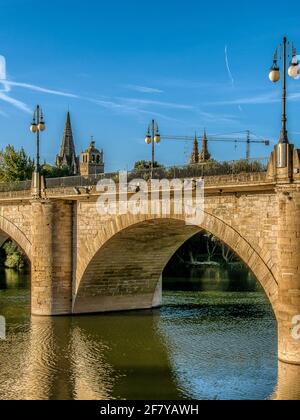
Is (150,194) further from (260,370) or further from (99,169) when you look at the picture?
(99,169)

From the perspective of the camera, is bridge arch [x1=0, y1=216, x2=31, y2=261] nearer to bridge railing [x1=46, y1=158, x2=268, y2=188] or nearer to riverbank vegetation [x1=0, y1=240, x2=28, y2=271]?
bridge railing [x1=46, y1=158, x2=268, y2=188]

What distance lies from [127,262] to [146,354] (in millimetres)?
8739

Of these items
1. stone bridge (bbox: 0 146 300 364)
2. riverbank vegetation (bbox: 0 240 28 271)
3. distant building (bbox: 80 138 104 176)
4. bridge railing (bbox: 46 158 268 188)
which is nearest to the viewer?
stone bridge (bbox: 0 146 300 364)

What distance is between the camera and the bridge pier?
31.0 metres

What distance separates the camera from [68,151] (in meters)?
124

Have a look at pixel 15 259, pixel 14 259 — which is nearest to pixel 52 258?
pixel 15 259

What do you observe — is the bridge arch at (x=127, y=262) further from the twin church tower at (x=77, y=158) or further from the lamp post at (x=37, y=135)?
the twin church tower at (x=77, y=158)

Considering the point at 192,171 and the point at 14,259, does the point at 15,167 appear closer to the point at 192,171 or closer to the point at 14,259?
the point at 14,259

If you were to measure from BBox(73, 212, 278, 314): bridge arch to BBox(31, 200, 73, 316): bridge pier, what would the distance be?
0.77 metres

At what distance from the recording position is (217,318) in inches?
1200

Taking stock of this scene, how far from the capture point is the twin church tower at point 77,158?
314 ft

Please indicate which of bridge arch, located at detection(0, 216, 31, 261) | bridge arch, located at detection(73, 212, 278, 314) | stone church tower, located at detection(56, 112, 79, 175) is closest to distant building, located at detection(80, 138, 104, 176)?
stone church tower, located at detection(56, 112, 79, 175)

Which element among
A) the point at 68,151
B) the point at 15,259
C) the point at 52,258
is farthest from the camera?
the point at 68,151

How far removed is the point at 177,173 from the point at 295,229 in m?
6.86
